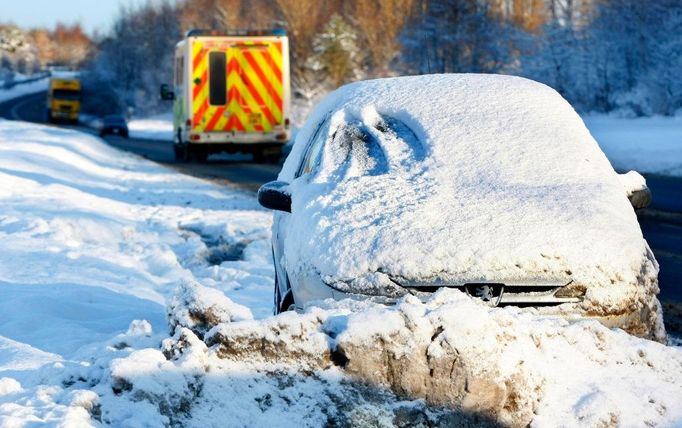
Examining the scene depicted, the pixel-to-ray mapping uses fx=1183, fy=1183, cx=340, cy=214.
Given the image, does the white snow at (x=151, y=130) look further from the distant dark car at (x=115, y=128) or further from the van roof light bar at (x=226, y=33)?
the van roof light bar at (x=226, y=33)

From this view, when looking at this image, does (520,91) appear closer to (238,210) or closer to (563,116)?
(563,116)

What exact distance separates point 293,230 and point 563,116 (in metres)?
1.75

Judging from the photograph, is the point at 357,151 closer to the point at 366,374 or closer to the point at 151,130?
the point at 366,374

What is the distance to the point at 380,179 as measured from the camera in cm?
587

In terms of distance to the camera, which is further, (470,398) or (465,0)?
(465,0)

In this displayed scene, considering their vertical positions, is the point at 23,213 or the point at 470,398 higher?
the point at 470,398

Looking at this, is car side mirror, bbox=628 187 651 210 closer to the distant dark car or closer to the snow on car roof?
the snow on car roof

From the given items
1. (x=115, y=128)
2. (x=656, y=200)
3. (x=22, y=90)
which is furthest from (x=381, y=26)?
(x=22, y=90)

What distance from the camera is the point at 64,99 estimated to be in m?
72.3

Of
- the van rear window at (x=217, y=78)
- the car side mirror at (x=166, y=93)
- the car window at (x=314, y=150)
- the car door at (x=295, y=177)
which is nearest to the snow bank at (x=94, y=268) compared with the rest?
the car door at (x=295, y=177)

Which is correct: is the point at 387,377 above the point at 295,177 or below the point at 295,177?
below

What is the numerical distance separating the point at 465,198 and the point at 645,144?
68.6 feet

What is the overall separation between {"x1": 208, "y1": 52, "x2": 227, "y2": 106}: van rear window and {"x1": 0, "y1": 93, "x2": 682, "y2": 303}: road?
148 cm

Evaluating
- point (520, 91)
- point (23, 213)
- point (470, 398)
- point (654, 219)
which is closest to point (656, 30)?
point (654, 219)
